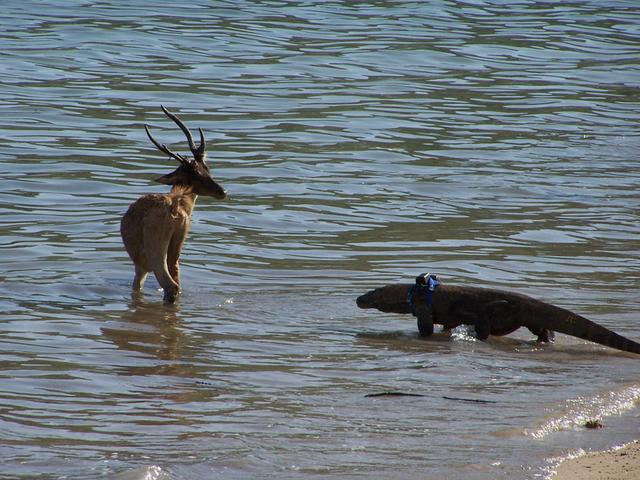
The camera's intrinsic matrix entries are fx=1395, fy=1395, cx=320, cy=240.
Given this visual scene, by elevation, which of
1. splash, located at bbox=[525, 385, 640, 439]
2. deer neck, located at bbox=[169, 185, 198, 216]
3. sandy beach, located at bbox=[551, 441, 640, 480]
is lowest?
splash, located at bbox=[525, 385, 640, 439]

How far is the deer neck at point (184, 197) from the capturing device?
436 inches

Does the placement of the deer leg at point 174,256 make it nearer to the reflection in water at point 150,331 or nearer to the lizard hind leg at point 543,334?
the reflection in water at point 150,331

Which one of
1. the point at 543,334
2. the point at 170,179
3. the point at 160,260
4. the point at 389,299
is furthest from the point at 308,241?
the point at 543,334

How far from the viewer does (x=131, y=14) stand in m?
28.8

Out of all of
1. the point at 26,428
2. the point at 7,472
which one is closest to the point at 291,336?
the point at 26,428

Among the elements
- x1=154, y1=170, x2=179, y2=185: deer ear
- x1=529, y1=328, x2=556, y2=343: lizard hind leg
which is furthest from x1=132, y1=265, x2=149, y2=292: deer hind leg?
x1=529, y1=328, x2=556, y2=343: lizard hind leg

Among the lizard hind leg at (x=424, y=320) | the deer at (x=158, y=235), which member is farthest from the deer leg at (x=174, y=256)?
the lizard hind leg at (x=424, y=320)

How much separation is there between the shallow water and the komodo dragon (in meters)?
0.15

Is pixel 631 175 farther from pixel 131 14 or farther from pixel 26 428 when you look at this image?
pixel 131 14

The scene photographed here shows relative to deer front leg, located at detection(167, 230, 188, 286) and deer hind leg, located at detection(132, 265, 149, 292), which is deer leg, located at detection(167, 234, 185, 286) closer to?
deer front leg, located at detection(167, 230, 188, 286)

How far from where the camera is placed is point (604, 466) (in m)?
6.37

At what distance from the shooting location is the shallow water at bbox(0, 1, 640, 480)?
7059 millimetres

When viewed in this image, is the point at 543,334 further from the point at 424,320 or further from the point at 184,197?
the point at 184,197

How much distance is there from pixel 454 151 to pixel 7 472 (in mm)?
12191
